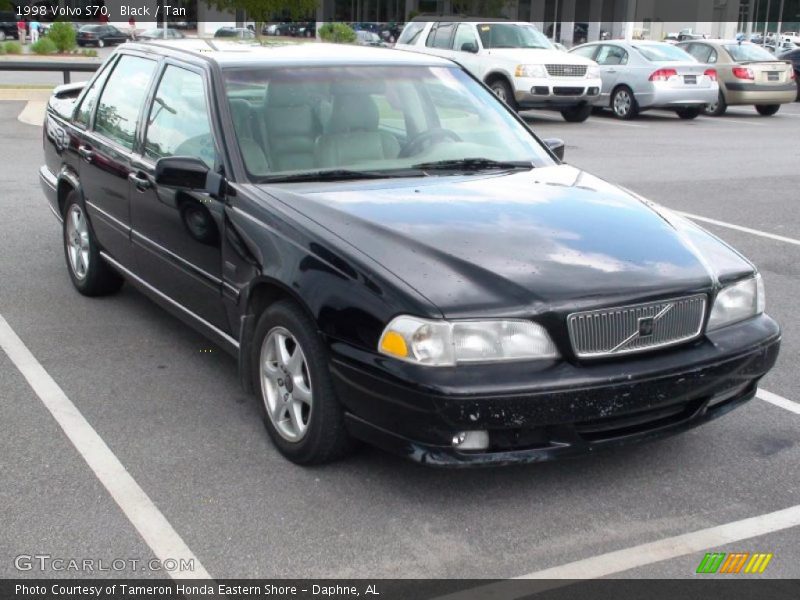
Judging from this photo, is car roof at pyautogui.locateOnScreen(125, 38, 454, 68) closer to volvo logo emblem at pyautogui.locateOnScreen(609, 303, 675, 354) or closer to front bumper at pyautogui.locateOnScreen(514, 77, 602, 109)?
volvo logo emblem at pyautogui.locateOnScreen(609, 303, 675, 354)

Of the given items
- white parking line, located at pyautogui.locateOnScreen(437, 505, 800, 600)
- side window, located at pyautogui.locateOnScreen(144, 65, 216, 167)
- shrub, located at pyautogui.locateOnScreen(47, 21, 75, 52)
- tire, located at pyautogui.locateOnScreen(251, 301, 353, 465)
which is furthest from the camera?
shrub, located at pyautogui.locateOnScreen(47, 21, 75, 52)

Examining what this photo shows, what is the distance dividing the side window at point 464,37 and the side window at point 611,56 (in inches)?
120

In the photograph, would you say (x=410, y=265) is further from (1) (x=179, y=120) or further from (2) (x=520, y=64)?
(2) (x=520, y=64)

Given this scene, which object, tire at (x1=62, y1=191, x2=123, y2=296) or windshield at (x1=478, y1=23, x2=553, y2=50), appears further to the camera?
windshield at (x1=478, y1=23, x2=553, y2=50)

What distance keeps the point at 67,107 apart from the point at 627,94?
15.5m

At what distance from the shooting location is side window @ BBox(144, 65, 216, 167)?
202 inches

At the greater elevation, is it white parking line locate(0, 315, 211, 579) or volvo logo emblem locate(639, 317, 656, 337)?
volvo logo emblem locate(639, 317, 656, 337)

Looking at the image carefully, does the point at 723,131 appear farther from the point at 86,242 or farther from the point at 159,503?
the point at 159,503

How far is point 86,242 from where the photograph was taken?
668 cm

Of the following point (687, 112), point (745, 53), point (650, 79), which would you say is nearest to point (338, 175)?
point (650, 79)

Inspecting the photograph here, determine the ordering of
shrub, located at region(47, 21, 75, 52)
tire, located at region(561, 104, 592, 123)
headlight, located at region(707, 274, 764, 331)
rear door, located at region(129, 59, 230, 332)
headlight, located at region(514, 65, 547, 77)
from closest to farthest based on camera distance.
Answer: headlight, located at region(707, 274, 764, 331)
rear door, located at region(129, 59, 230, 332)
headlight, located at region(514, 65, 547, 77)
tire, located at region(561, 104, 592, 123)
shrub, located at region(47, 21, 75, 52)

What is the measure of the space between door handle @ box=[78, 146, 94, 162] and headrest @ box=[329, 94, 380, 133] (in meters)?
1.91

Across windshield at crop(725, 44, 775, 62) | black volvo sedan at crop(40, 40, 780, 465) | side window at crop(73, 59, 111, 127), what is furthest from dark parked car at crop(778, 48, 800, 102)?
side window at crop(73, 59, 111, 127)

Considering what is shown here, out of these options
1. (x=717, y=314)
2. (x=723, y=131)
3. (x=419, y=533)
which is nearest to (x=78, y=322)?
(x=419, y=533)
